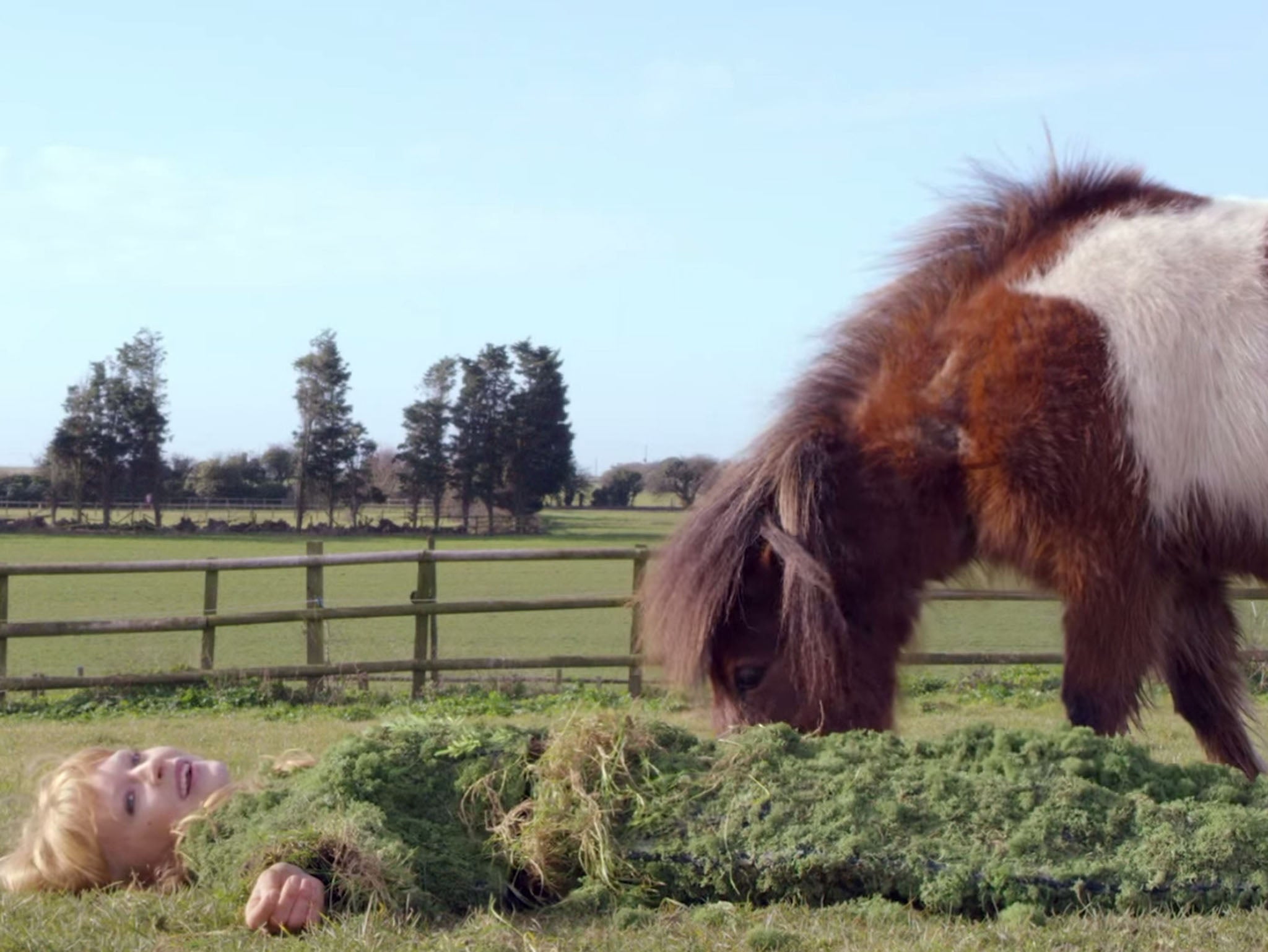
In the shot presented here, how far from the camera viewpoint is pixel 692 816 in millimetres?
3059

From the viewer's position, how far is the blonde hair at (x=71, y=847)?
3.22m

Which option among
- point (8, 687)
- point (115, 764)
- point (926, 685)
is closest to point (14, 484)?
point (8, 687)

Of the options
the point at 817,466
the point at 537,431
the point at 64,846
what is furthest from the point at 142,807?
the point at 537,431

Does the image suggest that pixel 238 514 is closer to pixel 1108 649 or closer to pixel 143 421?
pixel 143 421

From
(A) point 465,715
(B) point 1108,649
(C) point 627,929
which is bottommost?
(A) point 465,715

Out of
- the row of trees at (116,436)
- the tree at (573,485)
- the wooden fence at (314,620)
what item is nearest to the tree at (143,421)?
the row of trees at (116,436)

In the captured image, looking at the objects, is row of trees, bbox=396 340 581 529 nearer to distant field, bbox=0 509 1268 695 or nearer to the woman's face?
distant field, bbox=0 509 1268 695

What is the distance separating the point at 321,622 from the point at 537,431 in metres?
27.9

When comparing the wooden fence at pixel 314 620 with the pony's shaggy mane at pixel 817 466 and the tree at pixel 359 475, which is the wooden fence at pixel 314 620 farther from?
the tree at pixel 359 475

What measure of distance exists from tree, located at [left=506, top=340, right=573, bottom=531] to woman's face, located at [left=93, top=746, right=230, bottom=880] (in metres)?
34.9

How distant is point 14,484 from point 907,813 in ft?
181

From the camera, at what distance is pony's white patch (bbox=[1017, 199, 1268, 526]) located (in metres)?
3.54

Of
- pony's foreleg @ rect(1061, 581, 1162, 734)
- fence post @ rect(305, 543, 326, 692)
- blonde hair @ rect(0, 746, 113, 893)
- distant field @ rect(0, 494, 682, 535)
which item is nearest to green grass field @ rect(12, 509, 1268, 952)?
blonde hair @ rect(0, 746, 113, 893)

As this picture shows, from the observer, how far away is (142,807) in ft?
10.9
